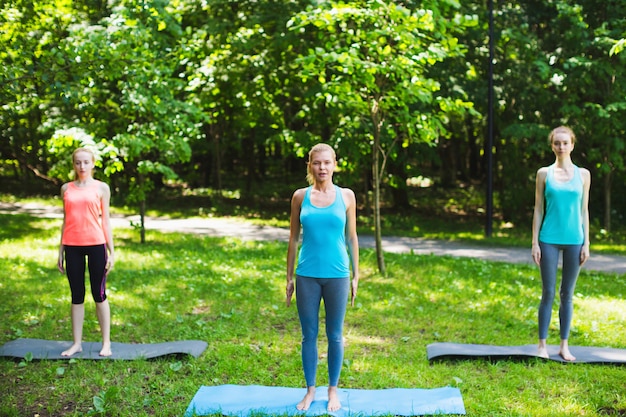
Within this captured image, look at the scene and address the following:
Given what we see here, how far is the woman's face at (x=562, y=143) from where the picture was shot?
5.68 m

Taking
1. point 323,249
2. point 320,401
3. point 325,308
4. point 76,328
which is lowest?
point 320,401

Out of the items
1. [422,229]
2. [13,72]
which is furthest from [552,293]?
[422,229]

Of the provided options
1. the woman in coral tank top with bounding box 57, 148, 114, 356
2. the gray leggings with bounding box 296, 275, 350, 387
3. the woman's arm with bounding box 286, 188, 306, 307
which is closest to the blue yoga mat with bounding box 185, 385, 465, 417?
the gray leggings with bounding box 296, 275, 350, 387

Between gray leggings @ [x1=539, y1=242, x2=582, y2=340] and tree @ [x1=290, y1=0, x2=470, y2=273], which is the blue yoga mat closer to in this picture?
gray leggings @ [x1=539, y1=242, x2=582, y2=340]

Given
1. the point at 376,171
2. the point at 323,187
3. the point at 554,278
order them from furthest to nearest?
the point at 376,171 < the point at 554,278 < the point at 323,187

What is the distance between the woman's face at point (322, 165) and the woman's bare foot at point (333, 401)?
161 centimetres

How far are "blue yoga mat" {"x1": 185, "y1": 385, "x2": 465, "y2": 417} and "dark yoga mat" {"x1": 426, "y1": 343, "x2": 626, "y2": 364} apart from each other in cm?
88


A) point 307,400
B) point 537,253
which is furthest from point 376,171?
point 307,400

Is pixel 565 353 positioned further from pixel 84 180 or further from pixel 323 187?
pixel 84 180

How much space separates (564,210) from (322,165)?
2472mm

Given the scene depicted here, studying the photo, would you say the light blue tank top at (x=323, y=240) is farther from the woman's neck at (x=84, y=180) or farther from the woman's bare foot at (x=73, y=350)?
the woman's bare foot at (x=73, y=350)

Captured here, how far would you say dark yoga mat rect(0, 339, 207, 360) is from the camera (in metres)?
6.01

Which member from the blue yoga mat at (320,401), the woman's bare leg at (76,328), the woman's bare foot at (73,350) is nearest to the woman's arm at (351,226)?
the blue yoga mat at (320,401)

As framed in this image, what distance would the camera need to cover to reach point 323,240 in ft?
14.9
